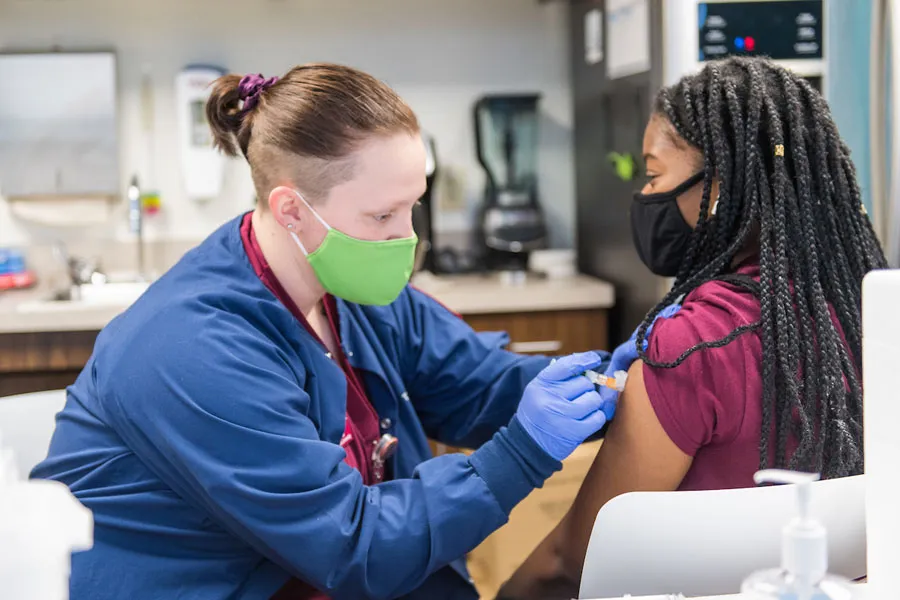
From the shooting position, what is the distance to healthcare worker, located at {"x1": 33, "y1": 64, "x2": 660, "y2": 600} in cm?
123

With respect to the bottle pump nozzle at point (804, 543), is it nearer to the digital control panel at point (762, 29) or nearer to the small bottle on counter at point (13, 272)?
the digital control panel at point (762, 29)

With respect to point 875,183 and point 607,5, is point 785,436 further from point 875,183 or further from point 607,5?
point 607,5

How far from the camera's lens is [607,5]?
279 cm

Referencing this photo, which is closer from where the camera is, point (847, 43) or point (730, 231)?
point (730, 231)

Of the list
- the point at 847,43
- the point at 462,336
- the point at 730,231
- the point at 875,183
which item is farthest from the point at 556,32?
the point at 730,231

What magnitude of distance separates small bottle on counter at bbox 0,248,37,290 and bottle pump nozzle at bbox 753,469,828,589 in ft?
9.17

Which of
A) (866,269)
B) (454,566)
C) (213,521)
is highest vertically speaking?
(866,269)

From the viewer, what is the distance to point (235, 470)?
47.5 inches

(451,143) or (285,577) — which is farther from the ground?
(451,143)

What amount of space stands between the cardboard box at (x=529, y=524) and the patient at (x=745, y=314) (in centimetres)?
27

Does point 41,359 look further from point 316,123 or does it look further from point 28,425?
point 316,123

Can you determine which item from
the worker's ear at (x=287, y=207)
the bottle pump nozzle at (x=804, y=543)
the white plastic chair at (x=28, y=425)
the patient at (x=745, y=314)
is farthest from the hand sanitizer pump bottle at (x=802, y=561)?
the white plastic chair at (x=28, y=425)

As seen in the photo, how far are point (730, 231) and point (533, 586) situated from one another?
60cm

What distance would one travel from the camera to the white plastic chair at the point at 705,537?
104cm
